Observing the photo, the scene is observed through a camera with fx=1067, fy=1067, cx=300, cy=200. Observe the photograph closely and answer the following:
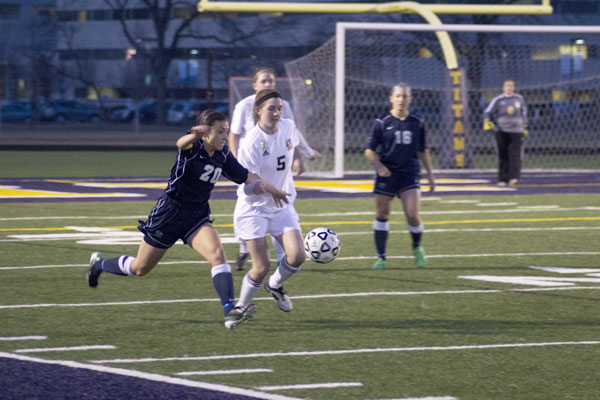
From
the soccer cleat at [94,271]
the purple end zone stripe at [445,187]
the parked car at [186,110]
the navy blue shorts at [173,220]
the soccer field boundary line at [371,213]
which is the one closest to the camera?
the navy blue shorts at [173,220]

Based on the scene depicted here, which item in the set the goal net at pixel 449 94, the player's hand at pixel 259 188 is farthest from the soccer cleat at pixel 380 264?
the goal net at pixel 449 94

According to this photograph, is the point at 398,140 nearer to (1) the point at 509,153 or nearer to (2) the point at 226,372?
(2) the point at 226,372

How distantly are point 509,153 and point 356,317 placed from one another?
13206 millimetres

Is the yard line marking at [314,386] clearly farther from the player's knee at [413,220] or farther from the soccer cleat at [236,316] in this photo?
the player's knee at [413,220]

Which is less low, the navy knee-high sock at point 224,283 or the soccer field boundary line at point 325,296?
the navy knee-high sock at point 224,283

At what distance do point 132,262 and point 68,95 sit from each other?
66617 millimetres

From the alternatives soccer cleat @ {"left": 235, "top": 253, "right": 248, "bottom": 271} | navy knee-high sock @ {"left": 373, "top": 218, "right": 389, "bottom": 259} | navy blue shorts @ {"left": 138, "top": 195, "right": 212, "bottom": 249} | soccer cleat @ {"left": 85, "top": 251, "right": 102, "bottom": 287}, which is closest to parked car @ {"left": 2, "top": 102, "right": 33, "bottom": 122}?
soccer cleat @ {"left": 235, "top": 253, "right": 248, "bottom": 271}

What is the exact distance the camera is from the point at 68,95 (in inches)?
2867

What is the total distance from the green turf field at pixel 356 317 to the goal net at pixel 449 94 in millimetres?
11126

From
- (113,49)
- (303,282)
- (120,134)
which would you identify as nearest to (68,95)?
(113,49)

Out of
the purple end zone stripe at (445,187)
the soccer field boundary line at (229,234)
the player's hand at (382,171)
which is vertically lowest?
the purple end zone stripe at (445,187)

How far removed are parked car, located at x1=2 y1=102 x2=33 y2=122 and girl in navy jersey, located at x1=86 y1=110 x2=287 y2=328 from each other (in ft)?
169

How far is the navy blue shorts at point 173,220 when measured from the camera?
301 inches

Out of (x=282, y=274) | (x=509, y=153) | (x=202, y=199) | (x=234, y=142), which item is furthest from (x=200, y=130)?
(x=509, y=153)
